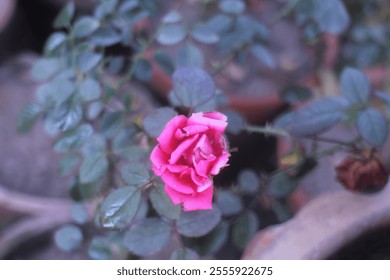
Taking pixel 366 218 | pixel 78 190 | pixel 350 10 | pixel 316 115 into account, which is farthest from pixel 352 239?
pixel 350 10

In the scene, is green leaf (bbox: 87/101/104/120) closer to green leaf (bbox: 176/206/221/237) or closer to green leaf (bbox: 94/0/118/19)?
green leaf (bbox: 94/0/118/19)

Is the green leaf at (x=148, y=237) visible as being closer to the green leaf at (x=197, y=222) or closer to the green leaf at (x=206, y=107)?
the green leaf at (x=197, y=222)

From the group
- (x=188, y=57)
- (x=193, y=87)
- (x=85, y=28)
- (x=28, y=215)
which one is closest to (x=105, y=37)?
(x=85, y=28)

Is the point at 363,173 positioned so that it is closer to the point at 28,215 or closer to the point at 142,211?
the point at 142,211

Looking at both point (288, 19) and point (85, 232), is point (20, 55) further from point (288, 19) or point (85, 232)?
point (288, 19)

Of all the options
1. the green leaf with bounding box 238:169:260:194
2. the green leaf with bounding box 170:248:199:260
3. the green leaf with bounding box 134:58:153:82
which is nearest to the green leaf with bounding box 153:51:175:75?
the green leaf with bounding box 134:58:153:82

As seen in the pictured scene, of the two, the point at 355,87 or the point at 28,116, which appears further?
the point at 28,116

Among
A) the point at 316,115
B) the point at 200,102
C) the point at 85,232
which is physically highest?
the point at 200,102
